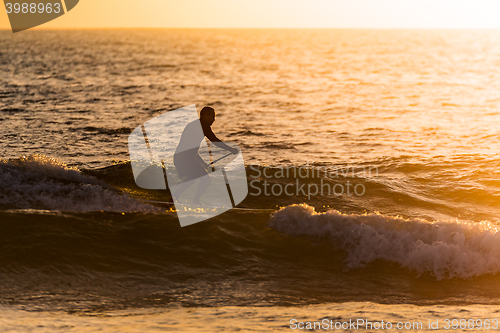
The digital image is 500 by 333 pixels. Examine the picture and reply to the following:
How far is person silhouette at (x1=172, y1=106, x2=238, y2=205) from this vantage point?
29.0 ft

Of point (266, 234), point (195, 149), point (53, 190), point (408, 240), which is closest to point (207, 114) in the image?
point (195, 149)

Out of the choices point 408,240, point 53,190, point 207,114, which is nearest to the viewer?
point 408,240

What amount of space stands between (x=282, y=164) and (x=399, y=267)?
24.6 feet

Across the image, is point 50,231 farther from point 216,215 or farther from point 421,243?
point 421,243

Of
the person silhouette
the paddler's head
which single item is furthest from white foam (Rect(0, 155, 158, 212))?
the paddler's head

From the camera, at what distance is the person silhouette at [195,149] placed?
884cm

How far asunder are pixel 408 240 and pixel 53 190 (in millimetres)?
7598

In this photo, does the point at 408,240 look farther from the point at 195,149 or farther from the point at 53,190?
the point at 53,190

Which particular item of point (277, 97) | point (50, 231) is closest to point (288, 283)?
point (50, 231)

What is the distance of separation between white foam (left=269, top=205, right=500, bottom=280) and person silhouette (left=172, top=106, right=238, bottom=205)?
182 cm

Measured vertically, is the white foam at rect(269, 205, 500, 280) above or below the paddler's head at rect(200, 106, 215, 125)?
below

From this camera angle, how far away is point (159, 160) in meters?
14.7

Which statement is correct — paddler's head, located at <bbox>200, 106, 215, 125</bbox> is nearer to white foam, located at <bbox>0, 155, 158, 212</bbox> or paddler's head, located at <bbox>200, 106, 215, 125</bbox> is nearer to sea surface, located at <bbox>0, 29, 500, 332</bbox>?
sea surface, located at <bbox>0, 29, 500, 332</bbox>

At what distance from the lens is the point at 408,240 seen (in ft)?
24.5
